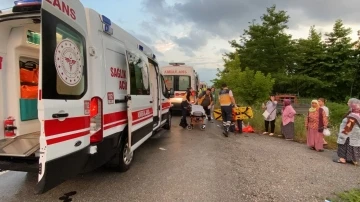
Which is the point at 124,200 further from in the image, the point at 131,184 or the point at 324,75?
the point at 324,75

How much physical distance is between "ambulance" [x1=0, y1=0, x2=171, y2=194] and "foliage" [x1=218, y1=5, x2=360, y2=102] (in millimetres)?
25893

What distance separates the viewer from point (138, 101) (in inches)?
228

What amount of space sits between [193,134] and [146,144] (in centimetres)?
225

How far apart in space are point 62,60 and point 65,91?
14.4 inches

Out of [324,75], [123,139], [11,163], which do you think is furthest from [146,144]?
[324,75]

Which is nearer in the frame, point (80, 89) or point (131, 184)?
point (80, 89)

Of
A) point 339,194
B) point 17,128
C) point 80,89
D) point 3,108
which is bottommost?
point 339,194

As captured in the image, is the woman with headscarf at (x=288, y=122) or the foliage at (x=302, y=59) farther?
the foliage at (x=302, y=59)

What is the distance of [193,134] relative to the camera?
9938mm

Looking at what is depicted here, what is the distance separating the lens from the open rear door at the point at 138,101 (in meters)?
5.30

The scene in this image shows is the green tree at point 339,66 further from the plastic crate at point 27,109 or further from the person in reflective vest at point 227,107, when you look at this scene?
the plastic crate at point 27,109

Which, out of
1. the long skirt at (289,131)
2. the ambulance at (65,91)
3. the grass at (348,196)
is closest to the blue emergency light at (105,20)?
the ambulance at (65,91)

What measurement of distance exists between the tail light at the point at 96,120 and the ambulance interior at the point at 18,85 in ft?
2.62

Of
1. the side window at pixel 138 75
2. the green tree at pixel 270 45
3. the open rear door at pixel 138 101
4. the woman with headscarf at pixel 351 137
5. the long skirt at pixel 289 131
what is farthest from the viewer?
the green tree at pixel 270 45
